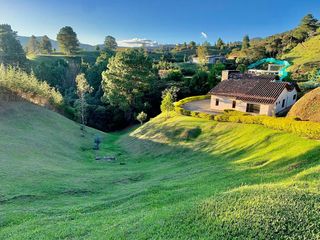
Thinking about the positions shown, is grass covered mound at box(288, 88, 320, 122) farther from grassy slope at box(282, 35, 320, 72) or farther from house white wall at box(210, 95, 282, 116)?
grassy slope at box(282, 35, 320, 72)

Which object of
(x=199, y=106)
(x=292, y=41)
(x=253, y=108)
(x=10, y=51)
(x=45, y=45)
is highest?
(x=292, y=41)

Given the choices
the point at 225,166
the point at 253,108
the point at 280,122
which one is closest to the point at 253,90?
the point at 253,108

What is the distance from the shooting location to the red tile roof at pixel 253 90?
28.7 m

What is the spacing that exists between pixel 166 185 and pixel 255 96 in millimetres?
18987

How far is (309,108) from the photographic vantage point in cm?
2277

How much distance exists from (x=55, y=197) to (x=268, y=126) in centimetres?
1655

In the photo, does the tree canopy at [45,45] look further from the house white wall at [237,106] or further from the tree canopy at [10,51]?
the house white wall at [237,106]

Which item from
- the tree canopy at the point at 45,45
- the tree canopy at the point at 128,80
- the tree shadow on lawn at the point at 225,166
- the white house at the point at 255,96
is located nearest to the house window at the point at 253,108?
the white house at the point at 255,96

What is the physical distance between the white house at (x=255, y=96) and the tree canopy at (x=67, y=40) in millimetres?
76286

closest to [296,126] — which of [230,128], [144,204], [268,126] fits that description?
[268,126]

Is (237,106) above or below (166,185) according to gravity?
above

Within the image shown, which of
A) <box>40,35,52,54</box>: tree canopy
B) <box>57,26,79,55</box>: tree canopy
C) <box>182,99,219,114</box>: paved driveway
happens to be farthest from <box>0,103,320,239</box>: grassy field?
<box>40,35,52,54</box>: tree canopy

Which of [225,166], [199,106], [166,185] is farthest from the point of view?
[199,106]

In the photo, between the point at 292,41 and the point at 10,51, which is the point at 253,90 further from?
the point at 292,41
